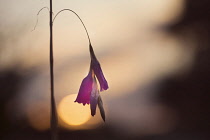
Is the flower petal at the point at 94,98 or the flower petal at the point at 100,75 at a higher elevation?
the flower petal at the point at 100,75

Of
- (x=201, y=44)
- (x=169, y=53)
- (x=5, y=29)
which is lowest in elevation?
(x=5, y=29)

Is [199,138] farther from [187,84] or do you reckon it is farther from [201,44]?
[187,84]

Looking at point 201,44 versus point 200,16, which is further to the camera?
point 200,16

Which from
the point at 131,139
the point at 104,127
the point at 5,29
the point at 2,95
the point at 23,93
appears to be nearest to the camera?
the point at 5,29

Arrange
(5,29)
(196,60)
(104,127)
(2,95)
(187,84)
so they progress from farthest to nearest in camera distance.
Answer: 1. (187,84)
2. (196,60)
3. (104,127)
4. (2,95)
5. (5,29)

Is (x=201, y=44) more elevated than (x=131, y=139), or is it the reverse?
(x=201, y=44)

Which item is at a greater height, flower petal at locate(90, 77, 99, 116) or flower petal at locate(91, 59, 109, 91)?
flower petal at locate(91, 59, 109, 91)

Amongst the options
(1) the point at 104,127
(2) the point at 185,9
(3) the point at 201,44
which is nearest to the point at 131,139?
(1) the point at 104,127
